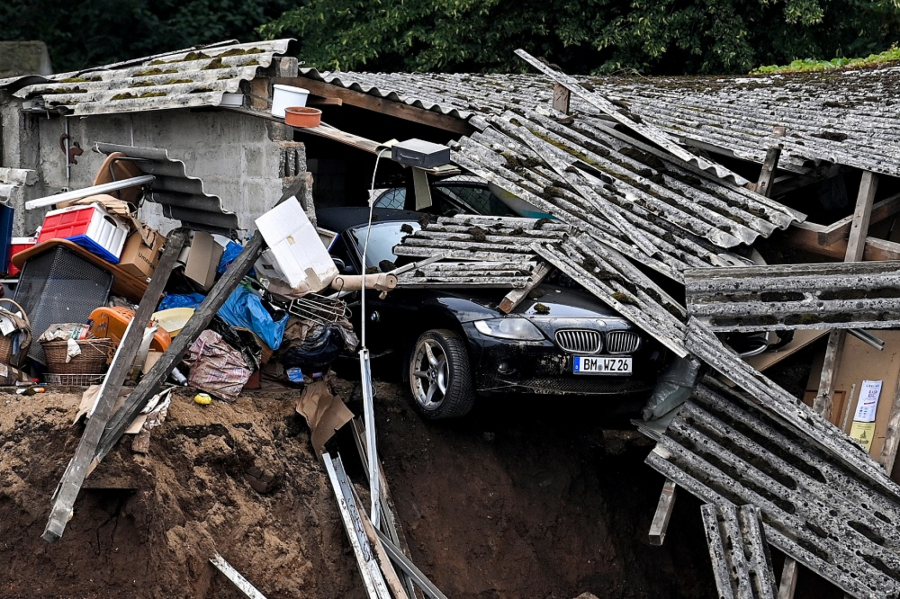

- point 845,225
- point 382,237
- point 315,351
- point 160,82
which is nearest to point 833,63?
point 845,225

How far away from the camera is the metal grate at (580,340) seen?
313 inches

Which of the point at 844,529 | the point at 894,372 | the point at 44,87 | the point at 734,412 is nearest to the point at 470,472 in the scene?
the point at 734,412

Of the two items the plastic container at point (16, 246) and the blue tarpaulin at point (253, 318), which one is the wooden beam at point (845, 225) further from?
the plastic container at point (16, 246)

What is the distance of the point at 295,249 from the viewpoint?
27.0 feet

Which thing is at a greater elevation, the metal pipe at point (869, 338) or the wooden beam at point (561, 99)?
the wooden beam at point (561, 99)

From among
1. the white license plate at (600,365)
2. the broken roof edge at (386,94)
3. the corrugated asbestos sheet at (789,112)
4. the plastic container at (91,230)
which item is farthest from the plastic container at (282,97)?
the white license plate at (600,365)

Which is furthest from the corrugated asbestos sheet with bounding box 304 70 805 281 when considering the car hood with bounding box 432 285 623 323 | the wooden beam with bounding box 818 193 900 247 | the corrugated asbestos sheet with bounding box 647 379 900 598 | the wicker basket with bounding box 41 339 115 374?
the wicker basket with bounding box 41 339 115 374

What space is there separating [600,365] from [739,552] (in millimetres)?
1699

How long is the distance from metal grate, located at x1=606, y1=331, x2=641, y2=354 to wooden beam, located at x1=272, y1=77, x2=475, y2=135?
364cm

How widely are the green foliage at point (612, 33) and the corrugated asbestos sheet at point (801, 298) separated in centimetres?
1177

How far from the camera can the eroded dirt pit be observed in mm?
6773

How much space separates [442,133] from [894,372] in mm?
5625

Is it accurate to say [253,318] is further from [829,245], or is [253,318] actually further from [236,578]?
[829,245]

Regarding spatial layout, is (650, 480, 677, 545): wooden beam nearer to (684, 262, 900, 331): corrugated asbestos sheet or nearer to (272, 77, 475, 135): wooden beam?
(684, 262, 900, 331): corrugated asbestos sheet
